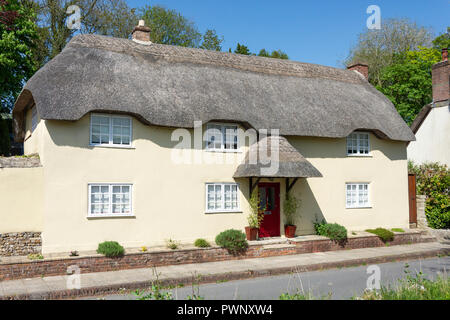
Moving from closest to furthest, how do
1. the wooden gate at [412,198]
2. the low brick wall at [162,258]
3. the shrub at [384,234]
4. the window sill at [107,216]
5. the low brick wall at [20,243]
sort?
1. the low brick wall at [162,258]
2. the low brick wall at [20,243]
3. the window sill at [107,216]
4. the shrub at [384,234]
5. the wooden gate at [412,198]

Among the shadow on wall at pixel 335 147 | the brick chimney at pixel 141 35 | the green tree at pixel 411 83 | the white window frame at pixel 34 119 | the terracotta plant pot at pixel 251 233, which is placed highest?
the green tree at pixel 411 83

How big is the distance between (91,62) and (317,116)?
29.1 feet

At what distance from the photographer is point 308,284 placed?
34.4 ft

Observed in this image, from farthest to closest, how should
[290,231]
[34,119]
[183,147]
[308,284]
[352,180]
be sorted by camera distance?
[352,180]
[290,231]
[34,119]
[183,147]
[308,284]

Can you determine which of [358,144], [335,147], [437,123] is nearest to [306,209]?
[335,147]

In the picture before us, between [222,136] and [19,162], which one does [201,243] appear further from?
[19,162]

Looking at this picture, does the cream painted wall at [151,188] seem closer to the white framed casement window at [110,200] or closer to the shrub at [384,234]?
the white framed casement window at [110,200]

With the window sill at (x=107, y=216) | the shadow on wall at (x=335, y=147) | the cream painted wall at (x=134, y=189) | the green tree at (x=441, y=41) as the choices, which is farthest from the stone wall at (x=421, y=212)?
the green tree at (x=441, y=41)

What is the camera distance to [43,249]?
12094 mm

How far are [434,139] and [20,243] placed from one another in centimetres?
2186

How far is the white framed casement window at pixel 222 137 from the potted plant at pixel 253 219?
1.99m

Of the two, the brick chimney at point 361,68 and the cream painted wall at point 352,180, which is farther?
the brick chimney at point 361,68

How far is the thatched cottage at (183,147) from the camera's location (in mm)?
12438
